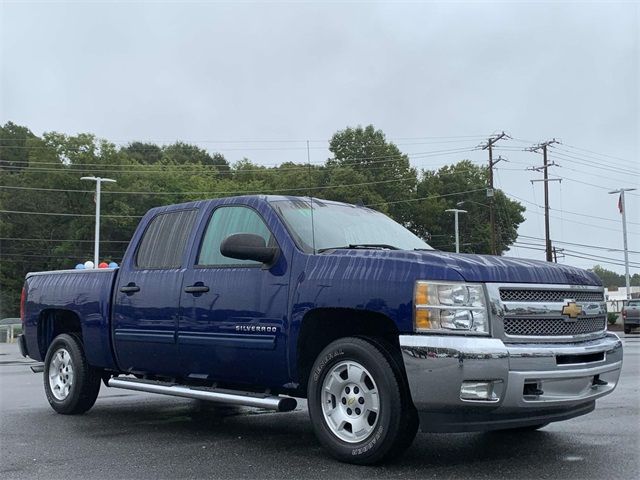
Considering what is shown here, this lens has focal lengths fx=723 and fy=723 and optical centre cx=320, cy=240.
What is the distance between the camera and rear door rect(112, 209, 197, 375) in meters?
6.23

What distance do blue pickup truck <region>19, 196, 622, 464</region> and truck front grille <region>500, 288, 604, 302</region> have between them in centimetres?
1

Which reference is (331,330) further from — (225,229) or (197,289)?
(225,229)

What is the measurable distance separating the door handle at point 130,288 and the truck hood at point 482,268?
2.25 m

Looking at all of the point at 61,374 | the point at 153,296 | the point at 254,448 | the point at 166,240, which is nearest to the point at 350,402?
the point at 254,448

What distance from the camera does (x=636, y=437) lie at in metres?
5.78

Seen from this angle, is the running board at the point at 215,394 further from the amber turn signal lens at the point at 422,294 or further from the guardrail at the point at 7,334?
the guardrail at the point at 7,334

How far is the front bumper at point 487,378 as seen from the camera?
14.5 feet

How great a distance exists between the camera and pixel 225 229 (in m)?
6.19

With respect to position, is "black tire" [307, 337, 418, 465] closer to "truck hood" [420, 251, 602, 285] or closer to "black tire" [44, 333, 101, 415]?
"truck hood" [420, 251, 602, 285]

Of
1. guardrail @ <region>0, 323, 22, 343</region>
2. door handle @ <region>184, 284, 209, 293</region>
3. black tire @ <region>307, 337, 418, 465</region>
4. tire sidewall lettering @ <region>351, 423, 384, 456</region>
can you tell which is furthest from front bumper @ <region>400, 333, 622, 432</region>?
guardrail @ <region>0, 323, 22, 343</region>

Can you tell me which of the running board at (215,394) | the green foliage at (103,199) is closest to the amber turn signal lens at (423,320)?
the running board at (215,394)

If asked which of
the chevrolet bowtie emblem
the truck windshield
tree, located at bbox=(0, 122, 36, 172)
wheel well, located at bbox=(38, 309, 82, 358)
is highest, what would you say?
tree, located at bbox=(0, 122, 36, 172)

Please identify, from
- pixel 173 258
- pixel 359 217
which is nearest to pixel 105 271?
pixel 173 258

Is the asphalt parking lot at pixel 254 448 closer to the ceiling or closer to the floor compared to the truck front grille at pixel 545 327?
closer to the floor
